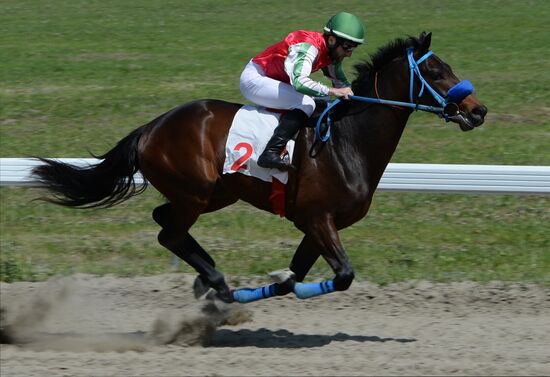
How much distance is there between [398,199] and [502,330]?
10.6 feet

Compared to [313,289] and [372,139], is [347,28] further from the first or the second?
[313,289]

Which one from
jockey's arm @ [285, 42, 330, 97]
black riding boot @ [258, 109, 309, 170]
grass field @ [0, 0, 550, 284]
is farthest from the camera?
grass field @ [0, 0, 550, 284]

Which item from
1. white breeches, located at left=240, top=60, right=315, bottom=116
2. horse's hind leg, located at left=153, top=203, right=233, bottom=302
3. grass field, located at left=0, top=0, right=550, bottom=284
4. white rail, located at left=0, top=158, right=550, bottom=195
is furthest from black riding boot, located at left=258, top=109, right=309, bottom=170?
white rail, located at left=0, top=158, right=550, bottom=195

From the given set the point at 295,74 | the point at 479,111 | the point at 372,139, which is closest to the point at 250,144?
the point at 295,74

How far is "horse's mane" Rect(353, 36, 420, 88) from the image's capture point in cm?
704

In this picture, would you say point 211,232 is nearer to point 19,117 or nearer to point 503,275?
point 503,275

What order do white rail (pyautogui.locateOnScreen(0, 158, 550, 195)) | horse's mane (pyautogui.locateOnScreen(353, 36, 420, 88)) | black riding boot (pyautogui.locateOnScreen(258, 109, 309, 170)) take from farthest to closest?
white rail (pyautogui.locateOnScreen(0, 158, 550, 195))
horse's mane (pyautogui.locateOnScreen(353, 36, 420, 88))
black riding boot (pyautogui.locateOnScreen(258, 109, 309, 170))

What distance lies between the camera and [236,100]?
13930 millimetres

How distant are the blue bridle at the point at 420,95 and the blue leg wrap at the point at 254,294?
3.55 feet

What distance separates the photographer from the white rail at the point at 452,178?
847 centimetres

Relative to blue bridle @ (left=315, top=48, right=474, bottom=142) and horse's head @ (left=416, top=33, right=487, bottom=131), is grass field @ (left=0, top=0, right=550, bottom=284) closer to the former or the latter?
blue bridle @ (left=315, top=48, right=474, bottom=142)

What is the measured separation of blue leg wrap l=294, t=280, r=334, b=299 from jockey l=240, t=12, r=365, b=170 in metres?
0.80

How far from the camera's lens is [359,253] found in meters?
8.80

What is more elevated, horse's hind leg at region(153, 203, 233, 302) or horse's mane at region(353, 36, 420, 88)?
horse's mane at region(353, 36, 420, 88)
